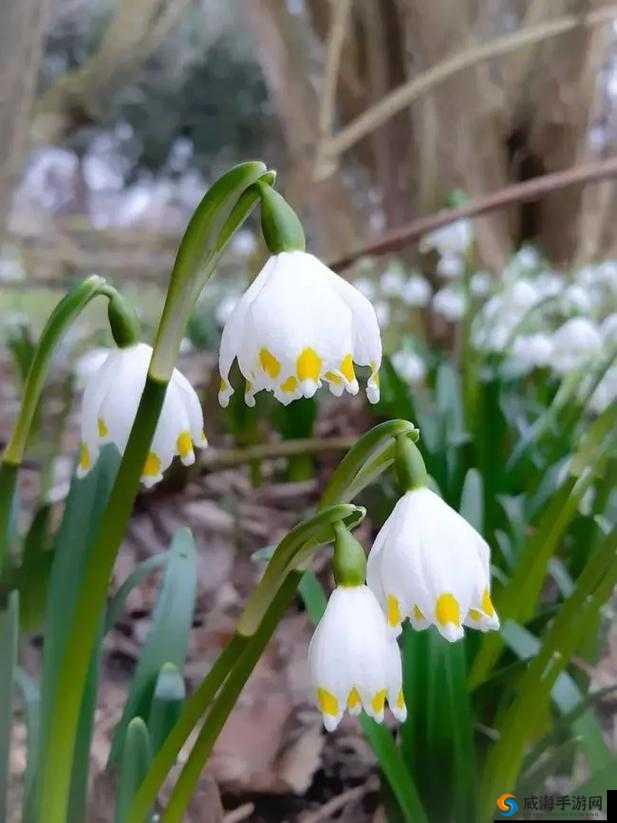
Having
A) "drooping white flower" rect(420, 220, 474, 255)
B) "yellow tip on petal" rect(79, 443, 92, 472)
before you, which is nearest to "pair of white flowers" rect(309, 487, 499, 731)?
"yellow tip on petal" rect(79, 443, 92, 472)

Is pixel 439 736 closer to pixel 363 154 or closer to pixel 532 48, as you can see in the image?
pixel 363 154

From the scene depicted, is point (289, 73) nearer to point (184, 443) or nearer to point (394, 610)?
point (184, 443)

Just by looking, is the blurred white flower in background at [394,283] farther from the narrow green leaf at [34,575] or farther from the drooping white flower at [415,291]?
the narrow green leaf at [34,575]

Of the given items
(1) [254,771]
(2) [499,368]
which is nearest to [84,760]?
(1) [254,771]

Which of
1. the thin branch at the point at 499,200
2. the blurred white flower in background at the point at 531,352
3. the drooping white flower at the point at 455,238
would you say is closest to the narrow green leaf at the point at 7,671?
the thin branch at the point at 499,200

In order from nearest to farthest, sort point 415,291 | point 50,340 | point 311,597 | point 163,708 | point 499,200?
point 50,340 < point 163,708 < point 311,597 < point 499,200 < point 415,291

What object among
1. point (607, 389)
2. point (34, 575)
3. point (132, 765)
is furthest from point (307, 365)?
point (607, 389)

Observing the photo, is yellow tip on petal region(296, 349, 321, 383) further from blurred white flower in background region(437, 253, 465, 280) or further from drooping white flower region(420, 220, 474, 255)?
blurred white flower in background region(437, 253, 465, 280)
